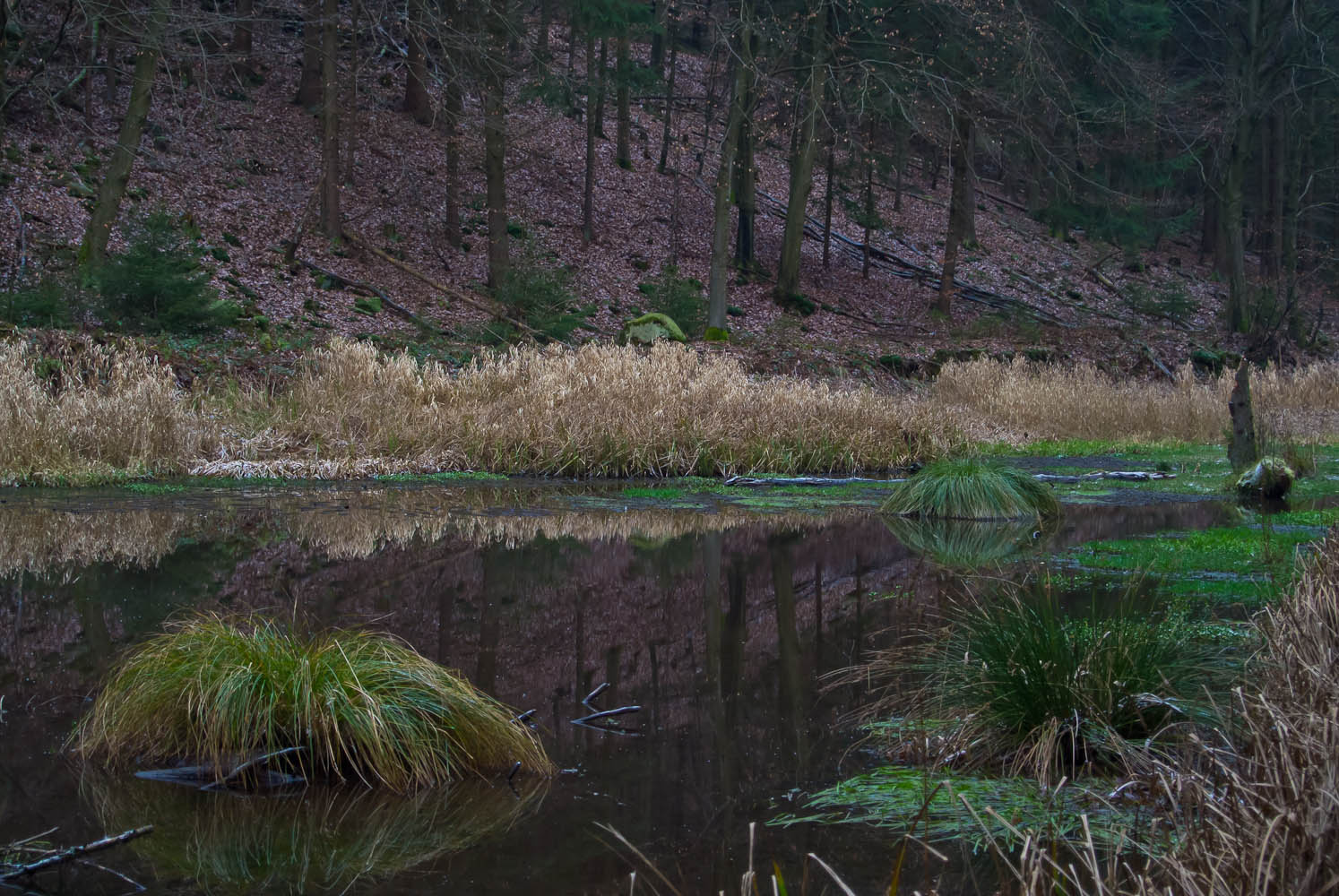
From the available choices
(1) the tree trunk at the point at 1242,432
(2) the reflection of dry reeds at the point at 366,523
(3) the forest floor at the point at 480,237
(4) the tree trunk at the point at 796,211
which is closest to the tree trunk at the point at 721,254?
(3) the forest floor at the point at 480,237

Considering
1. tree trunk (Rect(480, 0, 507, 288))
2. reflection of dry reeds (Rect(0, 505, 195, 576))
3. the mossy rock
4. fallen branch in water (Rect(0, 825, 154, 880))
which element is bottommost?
fallen branch in water (Rect(0, 825, 154, 880))

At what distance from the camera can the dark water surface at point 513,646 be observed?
3.65 m

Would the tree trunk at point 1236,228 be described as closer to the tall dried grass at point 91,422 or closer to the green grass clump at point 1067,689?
the tall dried grass at point 91,422

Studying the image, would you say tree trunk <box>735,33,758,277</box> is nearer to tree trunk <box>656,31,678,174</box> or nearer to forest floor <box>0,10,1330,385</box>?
forest floor <box>0,10,1330,385</box>

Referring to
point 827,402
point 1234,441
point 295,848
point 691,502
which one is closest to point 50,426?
point 691,502

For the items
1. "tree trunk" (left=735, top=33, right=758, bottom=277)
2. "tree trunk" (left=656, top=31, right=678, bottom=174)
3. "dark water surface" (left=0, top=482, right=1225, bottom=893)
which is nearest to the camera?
"dark water surface" (left=0, top=482, right=1225, bottom=893)

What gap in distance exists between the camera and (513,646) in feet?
20.1

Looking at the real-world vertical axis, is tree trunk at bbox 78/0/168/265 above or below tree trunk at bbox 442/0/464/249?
below

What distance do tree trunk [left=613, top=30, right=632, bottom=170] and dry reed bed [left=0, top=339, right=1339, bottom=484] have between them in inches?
505

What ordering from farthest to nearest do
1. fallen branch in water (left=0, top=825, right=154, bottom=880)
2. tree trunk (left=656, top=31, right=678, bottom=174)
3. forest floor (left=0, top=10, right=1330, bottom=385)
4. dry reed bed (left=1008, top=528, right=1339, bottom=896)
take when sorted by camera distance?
tree trunk (left=656, top=31, right=678, bottom=174), forest floor (left=0, top=10, right=1330, bottom=385), fallen branch in water (left=0, top=825, right=154, bottom=880), dry reed bed (left=1008, top=528, right=1339, bottom=896)

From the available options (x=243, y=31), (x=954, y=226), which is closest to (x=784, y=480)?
(x=954, y=226)

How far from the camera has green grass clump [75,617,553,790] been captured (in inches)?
166

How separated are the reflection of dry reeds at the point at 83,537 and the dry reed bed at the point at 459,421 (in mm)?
1867

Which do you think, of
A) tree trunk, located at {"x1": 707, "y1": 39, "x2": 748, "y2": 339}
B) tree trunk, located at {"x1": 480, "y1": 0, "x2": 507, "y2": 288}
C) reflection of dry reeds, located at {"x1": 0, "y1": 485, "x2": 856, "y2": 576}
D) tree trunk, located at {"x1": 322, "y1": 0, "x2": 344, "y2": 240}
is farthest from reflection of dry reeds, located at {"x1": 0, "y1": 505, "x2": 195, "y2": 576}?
tree trunk, located at {"x1": 707, "y1": 39, "x2": 748, "y2": 339}
